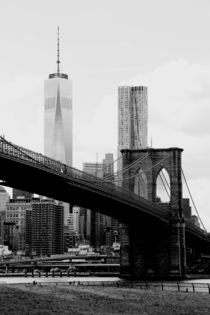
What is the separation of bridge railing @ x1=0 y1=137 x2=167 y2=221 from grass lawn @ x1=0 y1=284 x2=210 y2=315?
48.0 ft

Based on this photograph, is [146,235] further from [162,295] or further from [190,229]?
[162,295]

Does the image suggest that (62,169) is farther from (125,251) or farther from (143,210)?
(125,251)

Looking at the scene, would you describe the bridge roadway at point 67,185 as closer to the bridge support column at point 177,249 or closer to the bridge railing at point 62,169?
the bridge railing at point 62,169

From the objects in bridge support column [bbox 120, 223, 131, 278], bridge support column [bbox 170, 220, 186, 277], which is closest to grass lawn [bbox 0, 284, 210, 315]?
bridge support column [bbox 170, 220, 186, 277]

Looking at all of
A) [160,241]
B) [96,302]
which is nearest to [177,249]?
[160,241]

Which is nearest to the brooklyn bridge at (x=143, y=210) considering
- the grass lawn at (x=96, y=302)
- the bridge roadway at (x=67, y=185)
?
the bridge roadway at (x=67, y=185)

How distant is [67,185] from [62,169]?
1.58 meters

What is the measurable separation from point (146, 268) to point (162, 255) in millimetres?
2443

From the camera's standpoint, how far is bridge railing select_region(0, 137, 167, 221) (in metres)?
75.2

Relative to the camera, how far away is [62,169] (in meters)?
86.1

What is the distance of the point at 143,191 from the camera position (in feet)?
443

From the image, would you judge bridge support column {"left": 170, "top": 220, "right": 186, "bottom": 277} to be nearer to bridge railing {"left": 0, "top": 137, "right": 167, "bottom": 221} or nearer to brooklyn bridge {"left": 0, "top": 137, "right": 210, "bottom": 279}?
brooklyn bridge {"left": 0, "top": 137, "right": 210, "bottom": 279}

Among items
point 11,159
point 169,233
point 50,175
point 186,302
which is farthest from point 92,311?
point 169,233

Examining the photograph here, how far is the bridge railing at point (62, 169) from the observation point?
75188 millimetres
